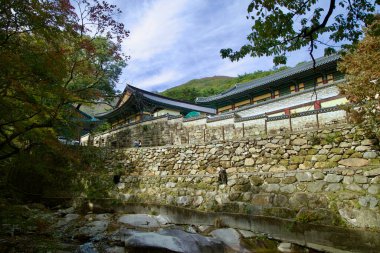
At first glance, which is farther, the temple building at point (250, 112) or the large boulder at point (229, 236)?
the temple building at point (250, 112)

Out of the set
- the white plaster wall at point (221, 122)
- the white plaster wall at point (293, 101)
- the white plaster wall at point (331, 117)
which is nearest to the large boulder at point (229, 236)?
the white plaster wall at point (331, 117)

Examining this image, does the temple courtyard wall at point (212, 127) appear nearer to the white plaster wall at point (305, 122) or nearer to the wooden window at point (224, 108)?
the white plaster wall at point (305, 122)

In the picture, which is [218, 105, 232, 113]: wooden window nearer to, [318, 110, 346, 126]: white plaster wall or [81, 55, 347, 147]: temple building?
[81, 55, 347, 147]: temple building

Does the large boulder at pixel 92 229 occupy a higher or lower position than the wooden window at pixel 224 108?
lower

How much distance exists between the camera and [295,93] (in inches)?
748

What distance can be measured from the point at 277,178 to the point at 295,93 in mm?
10803

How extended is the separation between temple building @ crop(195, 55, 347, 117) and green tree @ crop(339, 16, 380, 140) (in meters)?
6.60

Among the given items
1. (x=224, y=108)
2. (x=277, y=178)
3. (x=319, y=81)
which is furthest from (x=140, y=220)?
(x=224, y=108)

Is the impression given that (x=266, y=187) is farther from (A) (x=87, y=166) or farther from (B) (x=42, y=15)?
(A) (x=87, y=166)

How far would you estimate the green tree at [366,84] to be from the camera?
806 centimetres

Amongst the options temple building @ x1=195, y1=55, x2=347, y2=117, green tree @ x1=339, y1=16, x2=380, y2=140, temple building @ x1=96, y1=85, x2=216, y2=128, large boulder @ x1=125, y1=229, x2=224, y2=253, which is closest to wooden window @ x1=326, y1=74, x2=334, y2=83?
temple building @ x1=195, y1=55, x2=347, y2=117

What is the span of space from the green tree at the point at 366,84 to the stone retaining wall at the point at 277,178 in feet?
2.61

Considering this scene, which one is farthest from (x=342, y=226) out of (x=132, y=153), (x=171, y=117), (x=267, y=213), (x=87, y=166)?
(x=171, y=117)

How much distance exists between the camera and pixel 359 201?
7727 mm
